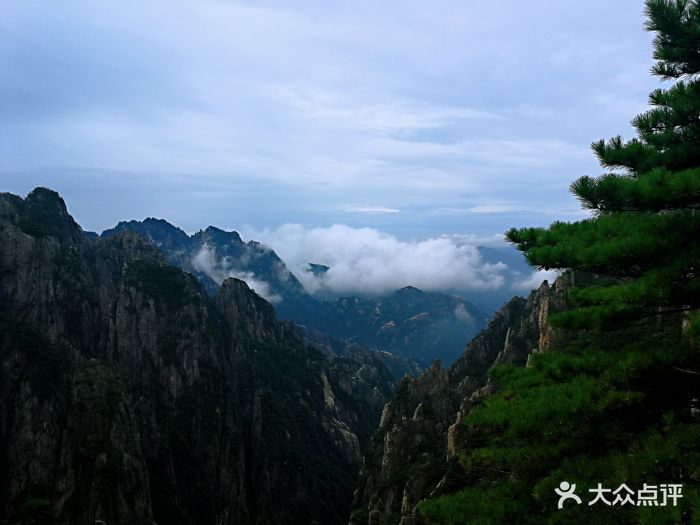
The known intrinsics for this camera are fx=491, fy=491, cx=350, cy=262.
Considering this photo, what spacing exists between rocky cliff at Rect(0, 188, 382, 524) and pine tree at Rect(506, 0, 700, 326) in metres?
96.1

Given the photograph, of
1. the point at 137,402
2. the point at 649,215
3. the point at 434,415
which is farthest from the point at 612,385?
the point at 137,402

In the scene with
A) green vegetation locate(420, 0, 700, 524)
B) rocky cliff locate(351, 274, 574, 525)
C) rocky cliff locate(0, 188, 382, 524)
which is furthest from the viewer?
rocky cliff locate(0, 188, 382, 524)

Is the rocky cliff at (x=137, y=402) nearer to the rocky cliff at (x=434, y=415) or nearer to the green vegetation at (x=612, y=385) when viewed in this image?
→ the rocky cliff at (x=434, y=415)

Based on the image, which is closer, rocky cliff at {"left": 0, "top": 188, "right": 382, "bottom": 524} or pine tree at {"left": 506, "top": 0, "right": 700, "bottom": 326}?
pine tree at {"left": 506, "top": 0, "right": 700, "bottom": 326}

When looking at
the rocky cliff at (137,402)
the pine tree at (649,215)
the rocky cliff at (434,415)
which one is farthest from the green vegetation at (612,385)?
the rocky cliff at (137,402)

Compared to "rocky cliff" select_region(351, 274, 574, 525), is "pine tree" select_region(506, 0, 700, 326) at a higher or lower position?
higher

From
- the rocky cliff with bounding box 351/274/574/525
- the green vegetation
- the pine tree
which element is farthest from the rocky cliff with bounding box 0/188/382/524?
the pine tree

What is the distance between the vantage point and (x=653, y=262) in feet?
31.1

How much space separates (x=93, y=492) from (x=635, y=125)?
107841mm

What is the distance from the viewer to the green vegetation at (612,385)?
8.69 m

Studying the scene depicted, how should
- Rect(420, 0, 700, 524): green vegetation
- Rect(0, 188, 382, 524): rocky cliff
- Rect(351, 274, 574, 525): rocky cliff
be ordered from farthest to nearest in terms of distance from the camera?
Rect(0, 188, 382, 524): rocky cliff
Rect(351, 274, 574, 525): rocky cliff
Rect(420, 0, 700, 524): green vegetation

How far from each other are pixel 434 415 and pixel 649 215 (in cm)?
10053

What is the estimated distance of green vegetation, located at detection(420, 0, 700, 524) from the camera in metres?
8.69

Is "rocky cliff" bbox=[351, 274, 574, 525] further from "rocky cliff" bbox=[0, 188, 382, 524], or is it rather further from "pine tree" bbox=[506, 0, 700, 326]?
"rocky cliff" bbox=[0, 188, 382, 524]
